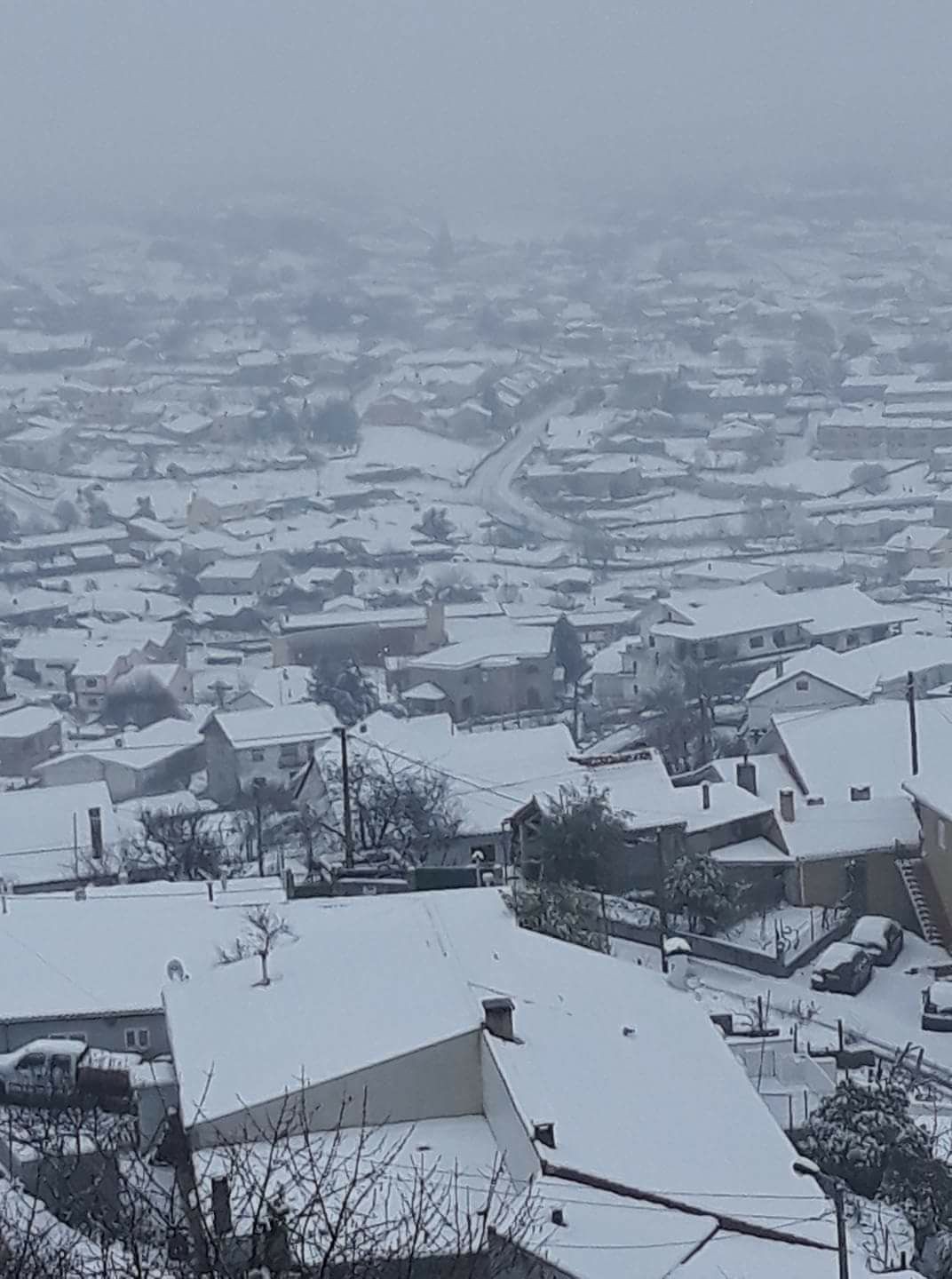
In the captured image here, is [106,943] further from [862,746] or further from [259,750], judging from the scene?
[259,750]

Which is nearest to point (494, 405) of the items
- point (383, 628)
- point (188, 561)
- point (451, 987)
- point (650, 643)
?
point (188, 561)

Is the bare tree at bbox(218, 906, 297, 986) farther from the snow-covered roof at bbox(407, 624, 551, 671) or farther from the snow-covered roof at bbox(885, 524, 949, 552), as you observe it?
the snow-covered roof at bbox(885, 524, 949, 552)

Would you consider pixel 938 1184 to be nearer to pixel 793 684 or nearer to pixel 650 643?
pixel 793 684

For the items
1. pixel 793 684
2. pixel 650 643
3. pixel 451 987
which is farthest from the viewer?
pixel 650 643

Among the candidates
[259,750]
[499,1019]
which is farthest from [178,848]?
[499,1019]

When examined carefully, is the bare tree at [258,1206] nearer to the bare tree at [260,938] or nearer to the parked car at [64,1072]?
the parked car at [64,1072]

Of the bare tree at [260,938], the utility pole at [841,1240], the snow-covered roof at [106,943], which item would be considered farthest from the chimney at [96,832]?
the utility pole at [841,1240]
